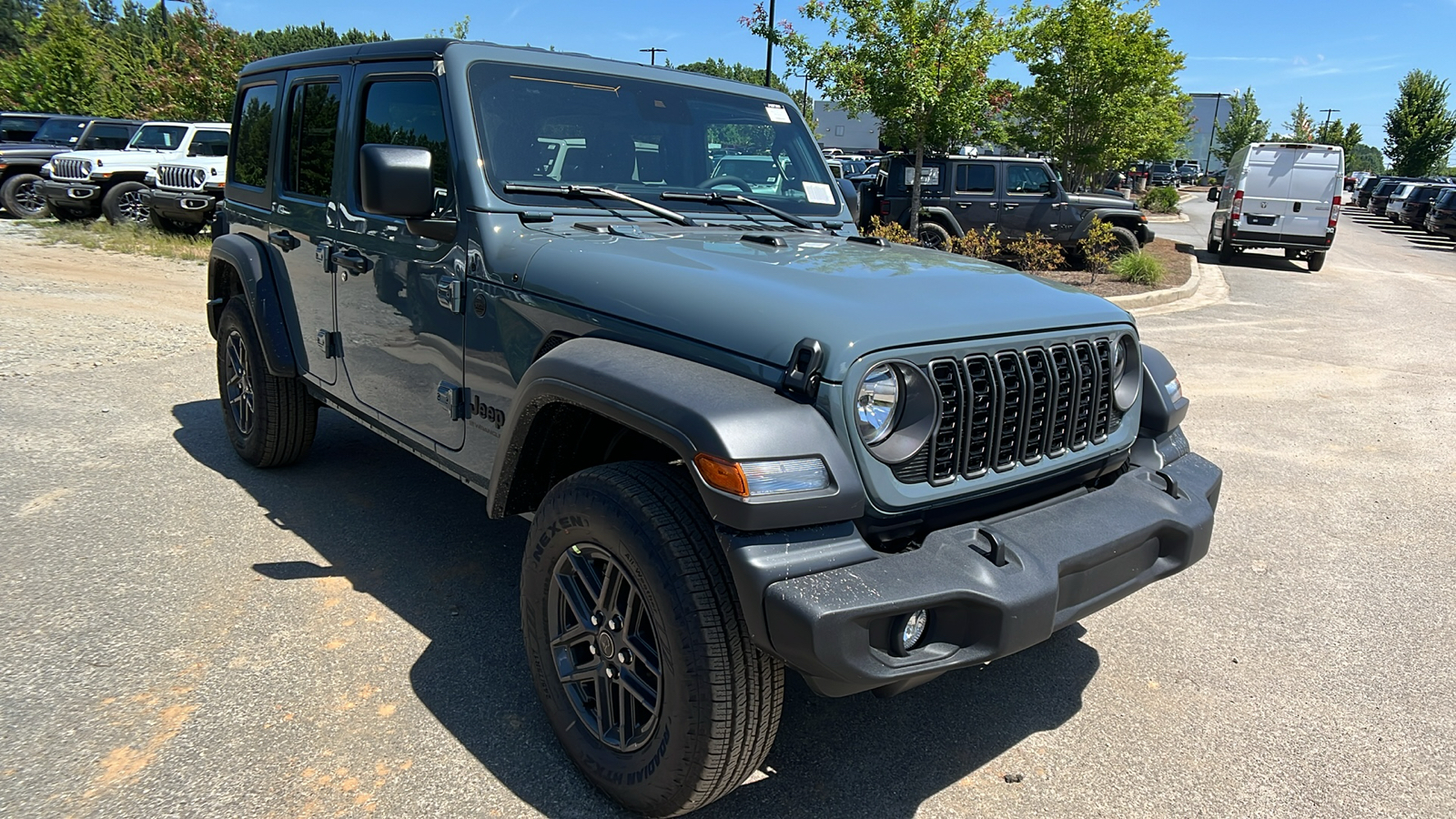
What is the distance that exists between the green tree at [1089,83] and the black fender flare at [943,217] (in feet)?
15.2

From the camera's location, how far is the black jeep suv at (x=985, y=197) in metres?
15.4

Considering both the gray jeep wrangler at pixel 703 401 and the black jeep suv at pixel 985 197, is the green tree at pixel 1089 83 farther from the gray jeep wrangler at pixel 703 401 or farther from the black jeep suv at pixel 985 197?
the gray jeep wrangler at pixel 703 401

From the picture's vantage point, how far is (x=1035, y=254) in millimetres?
13320

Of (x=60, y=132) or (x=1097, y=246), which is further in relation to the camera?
(x=60, y=132)

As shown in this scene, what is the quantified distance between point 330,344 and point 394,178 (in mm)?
1444

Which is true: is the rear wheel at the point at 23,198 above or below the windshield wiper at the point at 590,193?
below

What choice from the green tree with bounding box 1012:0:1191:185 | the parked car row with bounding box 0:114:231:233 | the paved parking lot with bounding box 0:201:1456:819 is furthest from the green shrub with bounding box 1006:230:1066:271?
the parked car row with bounding box 0:114:231:233

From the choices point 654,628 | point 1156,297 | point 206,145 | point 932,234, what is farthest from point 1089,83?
point 654,628

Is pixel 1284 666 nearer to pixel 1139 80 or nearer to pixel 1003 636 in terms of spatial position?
pixel 1003 636

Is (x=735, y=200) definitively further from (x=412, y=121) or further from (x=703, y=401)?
(x=703, y=401)

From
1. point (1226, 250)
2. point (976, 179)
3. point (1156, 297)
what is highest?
point (976, 179)

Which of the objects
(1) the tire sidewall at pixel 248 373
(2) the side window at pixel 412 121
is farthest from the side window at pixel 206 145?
(2) the side window at pixel 412 121

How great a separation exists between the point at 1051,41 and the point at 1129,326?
62.7 ft

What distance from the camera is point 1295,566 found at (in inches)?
169
